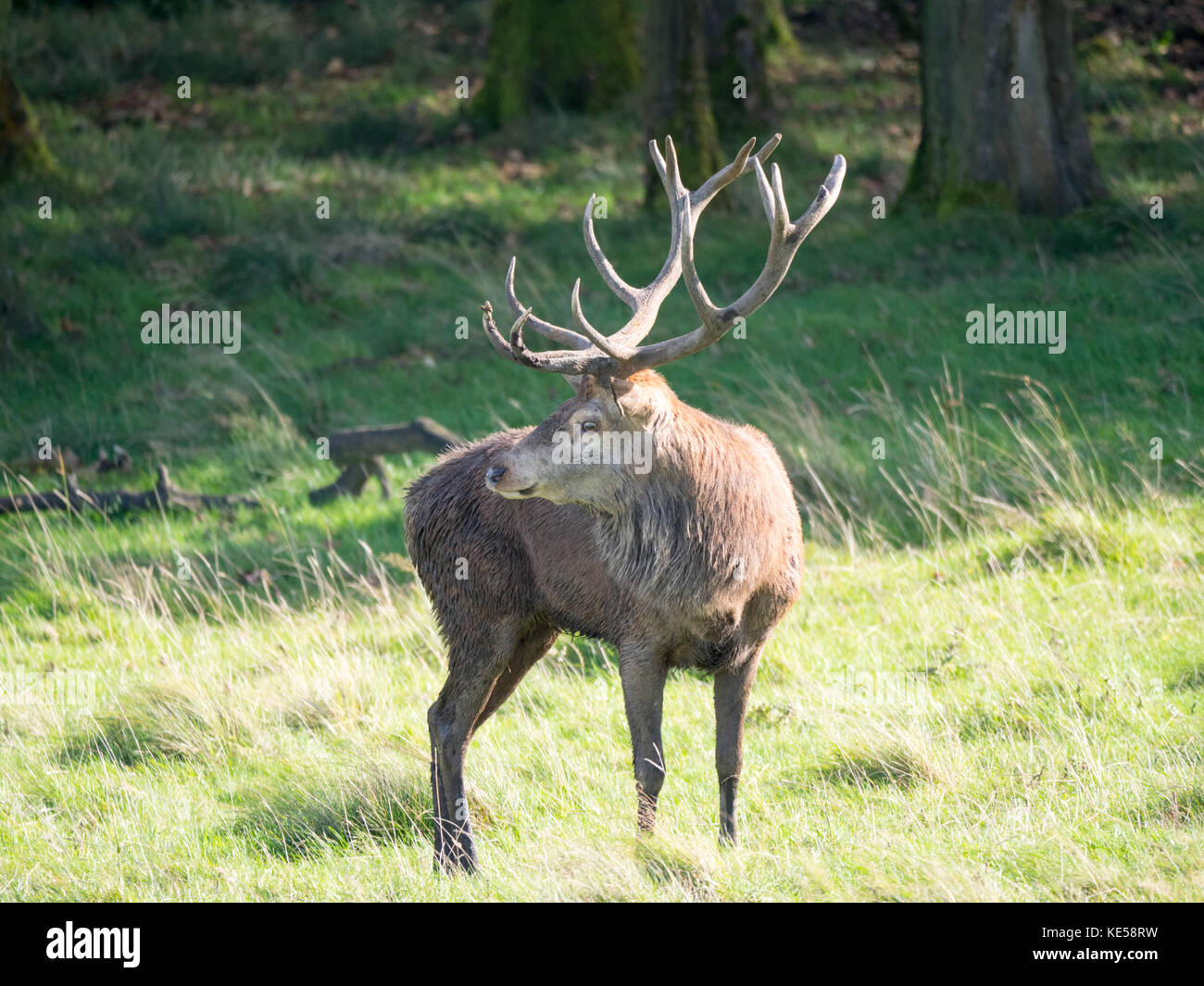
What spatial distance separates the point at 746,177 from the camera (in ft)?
48.4

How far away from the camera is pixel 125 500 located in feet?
31.8

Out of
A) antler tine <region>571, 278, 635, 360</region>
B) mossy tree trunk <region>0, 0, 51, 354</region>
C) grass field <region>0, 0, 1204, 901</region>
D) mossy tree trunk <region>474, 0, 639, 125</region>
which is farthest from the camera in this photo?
mossy tree trunk <region>474, 0, 639, 125</region>

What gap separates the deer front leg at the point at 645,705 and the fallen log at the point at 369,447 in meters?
4.42

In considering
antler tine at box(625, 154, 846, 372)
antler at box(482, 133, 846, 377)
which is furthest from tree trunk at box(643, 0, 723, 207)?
antler tine at box(625, 154, 846, 372)

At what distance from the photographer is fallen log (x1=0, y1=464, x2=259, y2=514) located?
9.45m

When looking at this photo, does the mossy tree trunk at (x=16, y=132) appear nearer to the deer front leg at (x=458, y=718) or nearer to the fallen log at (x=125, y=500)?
the fallen log at (x=125, y=500)

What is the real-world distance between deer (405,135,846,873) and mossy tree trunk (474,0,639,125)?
13.8m

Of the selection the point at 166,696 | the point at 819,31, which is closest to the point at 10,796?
the point at 166,696

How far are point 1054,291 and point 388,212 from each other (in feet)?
25.0

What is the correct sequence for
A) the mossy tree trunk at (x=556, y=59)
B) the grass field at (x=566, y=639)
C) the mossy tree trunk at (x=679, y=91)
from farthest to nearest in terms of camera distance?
the mossy tree trunk at (x=556, y=59) → the mossy tree trunk at (x=679, y=91) → the grass field at (x=566, y=639)

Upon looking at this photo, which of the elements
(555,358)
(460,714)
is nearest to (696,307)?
(555,358)

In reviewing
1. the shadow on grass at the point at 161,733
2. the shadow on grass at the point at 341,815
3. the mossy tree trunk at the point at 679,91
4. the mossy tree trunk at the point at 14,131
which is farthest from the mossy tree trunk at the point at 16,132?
the shadow on grass at the point at 341,815

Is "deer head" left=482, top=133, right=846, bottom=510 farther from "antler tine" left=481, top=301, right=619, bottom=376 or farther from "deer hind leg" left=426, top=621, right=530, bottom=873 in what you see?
"deer hind leg" left=426, top=621, right=530, bottom=873

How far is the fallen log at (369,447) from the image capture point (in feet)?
30.9
